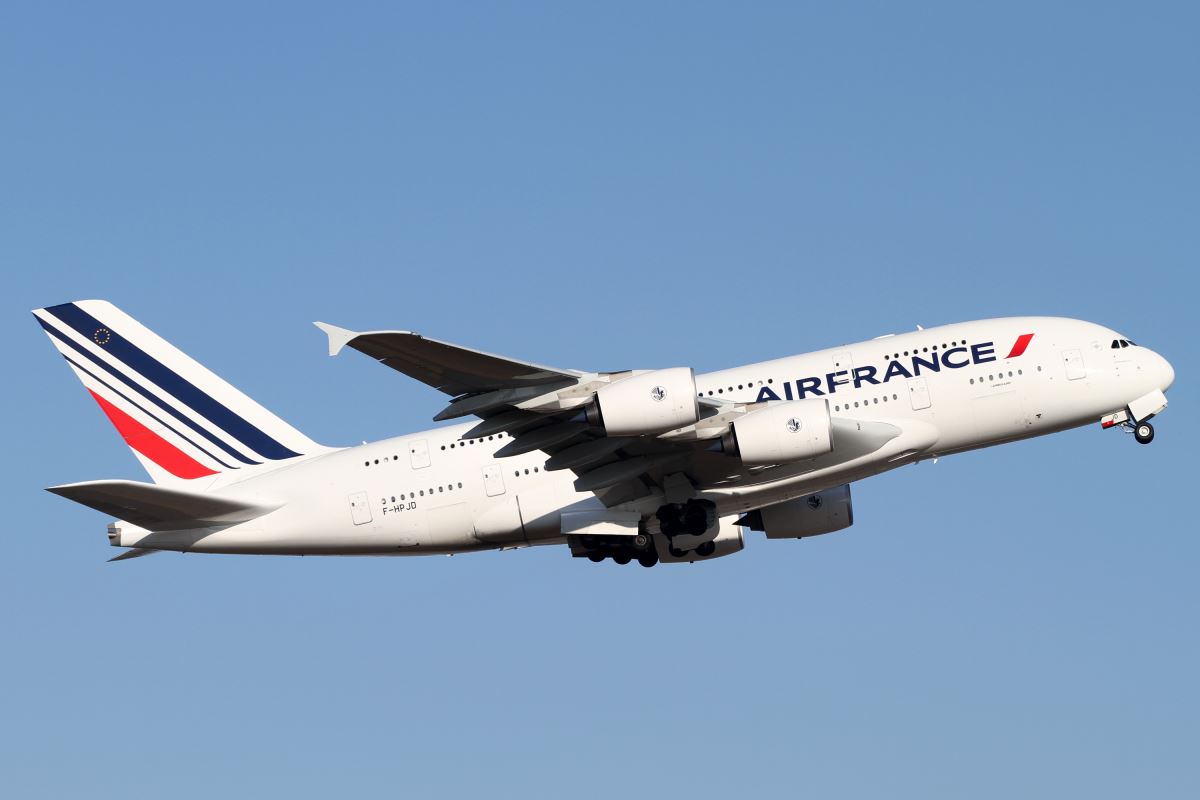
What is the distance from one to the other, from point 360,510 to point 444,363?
25.7ft

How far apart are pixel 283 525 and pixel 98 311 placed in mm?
9380

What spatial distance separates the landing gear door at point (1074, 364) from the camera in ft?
127

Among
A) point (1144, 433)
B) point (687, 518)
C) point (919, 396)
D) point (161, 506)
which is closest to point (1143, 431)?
point (1144, 433)

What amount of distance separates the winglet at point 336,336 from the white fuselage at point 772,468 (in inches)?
358

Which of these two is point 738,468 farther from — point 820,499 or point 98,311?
point 98,311

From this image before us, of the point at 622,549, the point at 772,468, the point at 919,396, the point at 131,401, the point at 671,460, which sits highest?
the point at 131,401

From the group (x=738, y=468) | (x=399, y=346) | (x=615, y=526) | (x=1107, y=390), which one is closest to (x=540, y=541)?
(x=615, y=526)

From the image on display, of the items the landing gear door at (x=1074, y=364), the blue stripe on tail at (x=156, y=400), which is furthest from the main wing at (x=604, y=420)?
the blue stripe on tail at (x=156, y=400)

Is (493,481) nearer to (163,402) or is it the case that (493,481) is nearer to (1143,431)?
(163,402)

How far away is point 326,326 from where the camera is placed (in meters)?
30.6

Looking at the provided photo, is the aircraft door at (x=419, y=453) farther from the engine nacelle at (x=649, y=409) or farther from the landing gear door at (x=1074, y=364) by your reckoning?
the landing gear door at (x=1074, y=364)

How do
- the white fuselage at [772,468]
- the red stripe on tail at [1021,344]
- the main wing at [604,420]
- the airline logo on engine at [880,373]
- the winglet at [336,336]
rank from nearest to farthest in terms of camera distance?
the winglet at [336,336]
the main wing at [604,420]
the white fuselage at [772,468]
the airline logo on engine at [880,373]
the red stripe on tail at [1021,344]

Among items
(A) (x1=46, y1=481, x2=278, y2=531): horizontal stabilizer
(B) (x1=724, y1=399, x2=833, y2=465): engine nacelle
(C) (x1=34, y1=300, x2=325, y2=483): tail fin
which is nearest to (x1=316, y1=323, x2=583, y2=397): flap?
(B) (x1=724, y1=399, x2=833, y2=465): engine nacelle

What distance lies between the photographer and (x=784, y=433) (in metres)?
35.9
